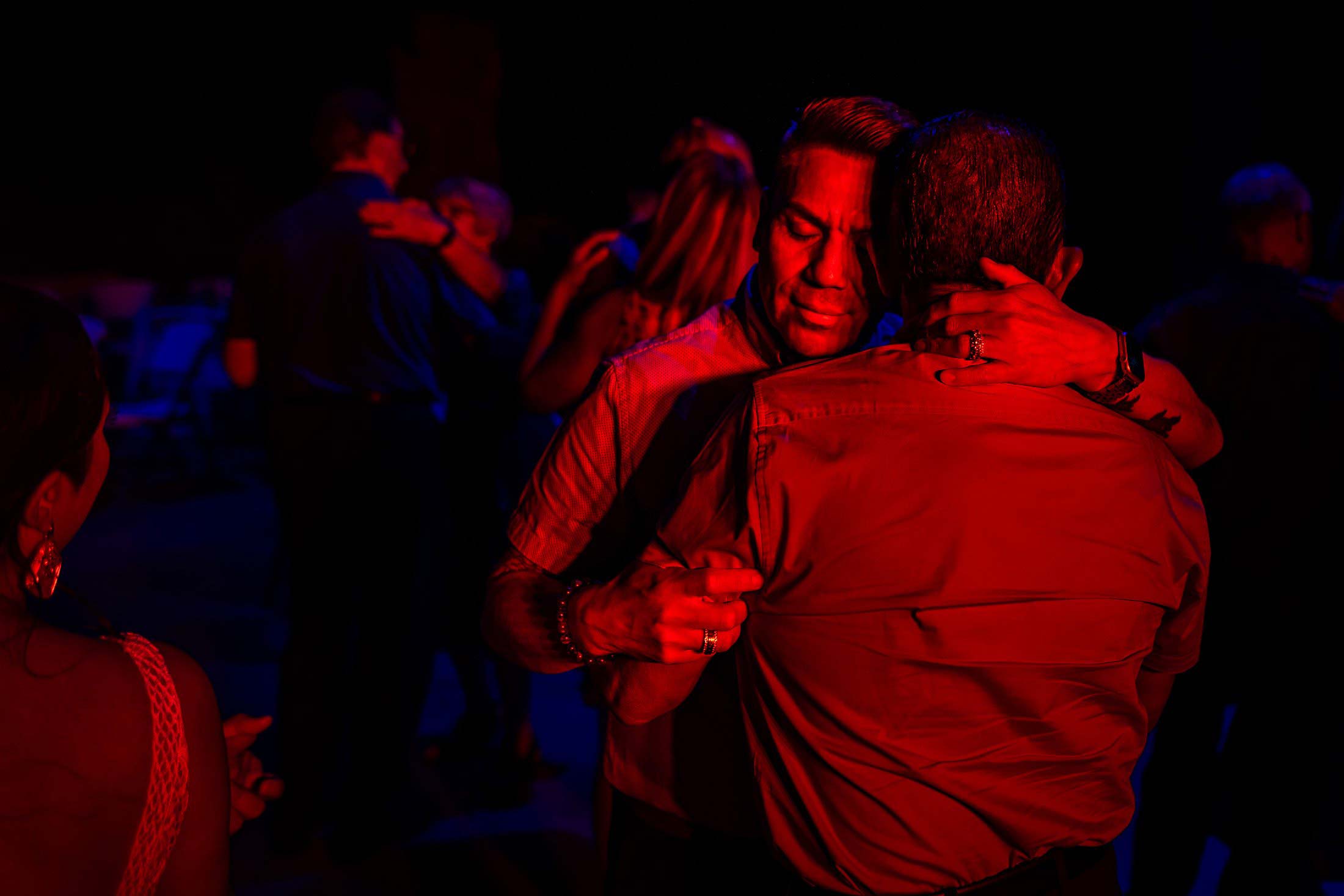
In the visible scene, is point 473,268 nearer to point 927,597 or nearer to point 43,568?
point 43,568

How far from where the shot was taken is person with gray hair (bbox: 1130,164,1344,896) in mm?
2154

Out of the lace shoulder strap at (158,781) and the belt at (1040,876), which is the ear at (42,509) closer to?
the lace shoulder strap at (158,781)

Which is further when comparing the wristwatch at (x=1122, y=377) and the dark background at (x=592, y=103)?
the dark background at (x=592, y=103)

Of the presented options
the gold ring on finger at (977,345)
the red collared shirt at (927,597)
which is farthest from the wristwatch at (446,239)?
the gold ring on finger at (977,345)

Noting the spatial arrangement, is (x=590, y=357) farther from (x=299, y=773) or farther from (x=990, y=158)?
(x=299, y=773)

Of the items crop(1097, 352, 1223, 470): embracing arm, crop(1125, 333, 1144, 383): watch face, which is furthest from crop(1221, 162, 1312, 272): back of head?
crop(1125, 333, 1144, 383): watch face

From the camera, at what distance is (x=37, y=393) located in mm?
870

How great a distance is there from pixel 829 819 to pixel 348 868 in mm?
2022

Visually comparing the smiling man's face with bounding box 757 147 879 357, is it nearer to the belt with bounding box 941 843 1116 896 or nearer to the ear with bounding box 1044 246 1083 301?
the ear with bounding box 1044 246 1083 301

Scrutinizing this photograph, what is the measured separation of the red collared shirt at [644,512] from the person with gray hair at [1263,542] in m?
1.51

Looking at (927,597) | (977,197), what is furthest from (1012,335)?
(927,597)

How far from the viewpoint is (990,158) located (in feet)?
3.03

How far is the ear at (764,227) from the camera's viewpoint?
49.8 inches

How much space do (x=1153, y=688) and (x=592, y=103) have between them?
538 cm
